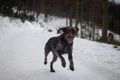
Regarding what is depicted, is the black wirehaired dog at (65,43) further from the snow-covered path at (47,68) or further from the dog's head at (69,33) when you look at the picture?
the snow-covered path at (47,68)

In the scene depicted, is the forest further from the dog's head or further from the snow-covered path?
the dog's head

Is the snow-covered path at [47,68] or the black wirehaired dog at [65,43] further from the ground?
the black wirehaired dog at [65,43]

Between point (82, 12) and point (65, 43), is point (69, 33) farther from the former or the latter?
point (82, 12)

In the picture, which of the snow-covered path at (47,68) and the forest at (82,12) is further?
the forest at (82,12)

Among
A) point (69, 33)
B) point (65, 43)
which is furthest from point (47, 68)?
point (69, 33)

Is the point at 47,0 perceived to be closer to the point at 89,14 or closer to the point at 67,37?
the point at 89,14

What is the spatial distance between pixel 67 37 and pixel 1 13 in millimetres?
15646

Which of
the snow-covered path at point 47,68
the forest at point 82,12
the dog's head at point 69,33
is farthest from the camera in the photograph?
the forest at point 82,12

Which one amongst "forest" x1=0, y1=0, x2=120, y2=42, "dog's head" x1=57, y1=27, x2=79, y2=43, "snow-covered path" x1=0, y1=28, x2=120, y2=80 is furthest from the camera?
"forest" x1=0, y1=0, x2=120, y2=42

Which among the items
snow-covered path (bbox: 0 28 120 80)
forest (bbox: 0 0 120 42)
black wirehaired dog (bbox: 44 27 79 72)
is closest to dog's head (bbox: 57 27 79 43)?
black wirehaired dog (bbox: 44 27 79 72)

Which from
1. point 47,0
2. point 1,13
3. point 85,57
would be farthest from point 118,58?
point 47,0

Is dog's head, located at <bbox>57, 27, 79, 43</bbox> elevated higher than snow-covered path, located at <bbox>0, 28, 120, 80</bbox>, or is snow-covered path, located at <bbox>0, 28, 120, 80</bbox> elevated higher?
dog's head, located at <bbox>57, 27, 79, 43</bbox>

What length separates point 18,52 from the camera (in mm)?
9445

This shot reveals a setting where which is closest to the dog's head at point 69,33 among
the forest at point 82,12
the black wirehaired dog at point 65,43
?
the black wirehaired dog at point 65,43
